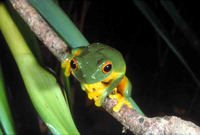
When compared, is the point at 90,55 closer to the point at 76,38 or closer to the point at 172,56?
the point at 76,38

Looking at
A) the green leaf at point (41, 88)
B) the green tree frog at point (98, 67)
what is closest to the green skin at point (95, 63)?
the green tree frog at point (98, 67)

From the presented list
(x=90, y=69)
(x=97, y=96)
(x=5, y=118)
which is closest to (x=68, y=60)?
(x=90, y=69)

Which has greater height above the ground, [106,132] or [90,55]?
[90,55]

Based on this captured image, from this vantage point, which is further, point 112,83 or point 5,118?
point 112,83

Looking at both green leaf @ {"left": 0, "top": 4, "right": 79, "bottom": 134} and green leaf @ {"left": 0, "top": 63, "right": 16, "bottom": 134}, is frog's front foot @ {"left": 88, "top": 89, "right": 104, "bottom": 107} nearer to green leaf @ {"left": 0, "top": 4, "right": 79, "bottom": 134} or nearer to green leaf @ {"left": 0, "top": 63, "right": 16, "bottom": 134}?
green leaf @ {"left": 0, "top": 4, "right": 79, "bottom": 134}

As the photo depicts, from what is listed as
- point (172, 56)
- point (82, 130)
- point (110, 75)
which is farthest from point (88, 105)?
point (110, 75)

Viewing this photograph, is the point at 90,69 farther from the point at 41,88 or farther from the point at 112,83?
the point at 41,88
